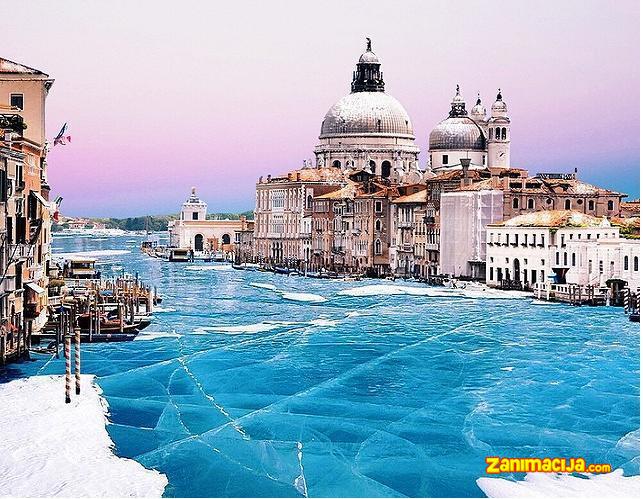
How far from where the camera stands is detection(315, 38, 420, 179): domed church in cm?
2972

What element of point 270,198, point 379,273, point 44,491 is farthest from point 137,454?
point 270,198

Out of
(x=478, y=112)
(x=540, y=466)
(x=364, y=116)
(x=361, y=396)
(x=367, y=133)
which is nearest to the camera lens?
Result: (x=540, y=466)

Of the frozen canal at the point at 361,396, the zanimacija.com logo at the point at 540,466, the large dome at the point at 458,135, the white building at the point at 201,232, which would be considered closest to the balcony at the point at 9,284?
the frozen canal at the point at 361,396

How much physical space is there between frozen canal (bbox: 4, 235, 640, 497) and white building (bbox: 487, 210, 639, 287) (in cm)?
252

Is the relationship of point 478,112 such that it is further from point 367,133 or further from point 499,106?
point 367,133

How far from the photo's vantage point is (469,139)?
1054 inches

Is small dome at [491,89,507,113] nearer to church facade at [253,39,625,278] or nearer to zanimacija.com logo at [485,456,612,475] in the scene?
church facade at [253,39,625,278]

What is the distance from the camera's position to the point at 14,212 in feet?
27.3

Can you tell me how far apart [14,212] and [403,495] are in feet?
12.4

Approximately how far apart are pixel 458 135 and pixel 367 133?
3541mm

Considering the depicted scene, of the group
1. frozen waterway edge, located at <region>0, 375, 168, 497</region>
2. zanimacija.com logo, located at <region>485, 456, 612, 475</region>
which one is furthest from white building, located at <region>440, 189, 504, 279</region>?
zanimacija.com logo, located at <region>485, 456, 612, 475</region>

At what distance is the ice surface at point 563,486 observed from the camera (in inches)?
216

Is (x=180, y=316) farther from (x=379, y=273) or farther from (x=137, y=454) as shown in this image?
(x=379, y=273)

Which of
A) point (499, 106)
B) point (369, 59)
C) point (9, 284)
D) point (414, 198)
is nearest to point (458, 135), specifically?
point (499, 106)
